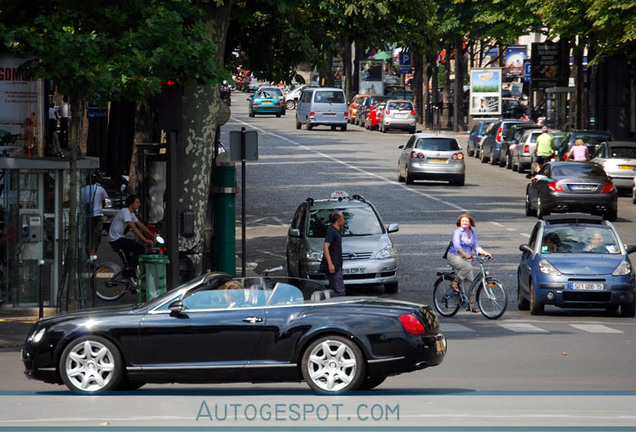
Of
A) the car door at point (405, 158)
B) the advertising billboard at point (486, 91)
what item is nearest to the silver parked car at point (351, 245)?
the car door at point (405, 158)

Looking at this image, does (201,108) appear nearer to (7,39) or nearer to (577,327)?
(7,39)

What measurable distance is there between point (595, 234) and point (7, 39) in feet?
30.6

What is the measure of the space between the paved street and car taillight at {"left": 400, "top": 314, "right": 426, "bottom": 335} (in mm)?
564

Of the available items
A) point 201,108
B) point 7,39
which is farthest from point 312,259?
point 7,39

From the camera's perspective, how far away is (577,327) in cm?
1927

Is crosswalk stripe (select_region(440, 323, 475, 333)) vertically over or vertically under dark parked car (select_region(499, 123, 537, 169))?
under

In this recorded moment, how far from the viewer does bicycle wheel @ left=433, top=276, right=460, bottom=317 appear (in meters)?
20.7

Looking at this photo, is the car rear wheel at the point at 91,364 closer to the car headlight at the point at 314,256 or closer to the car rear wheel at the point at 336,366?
the car rear wheel at the point at 336,366

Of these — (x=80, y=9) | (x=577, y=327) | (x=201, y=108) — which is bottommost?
(x=577, y=327)

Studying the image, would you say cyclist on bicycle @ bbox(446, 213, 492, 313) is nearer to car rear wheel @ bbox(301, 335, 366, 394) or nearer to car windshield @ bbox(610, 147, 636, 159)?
car rear wheel @ bbox(301, 335, 366, 394)

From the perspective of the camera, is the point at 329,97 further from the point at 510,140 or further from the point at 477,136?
the point at 510,140

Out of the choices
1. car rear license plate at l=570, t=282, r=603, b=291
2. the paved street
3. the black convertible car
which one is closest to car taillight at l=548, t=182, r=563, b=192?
the paved street

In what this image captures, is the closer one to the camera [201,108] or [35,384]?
[35,384]

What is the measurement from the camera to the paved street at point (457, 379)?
1031 cm
